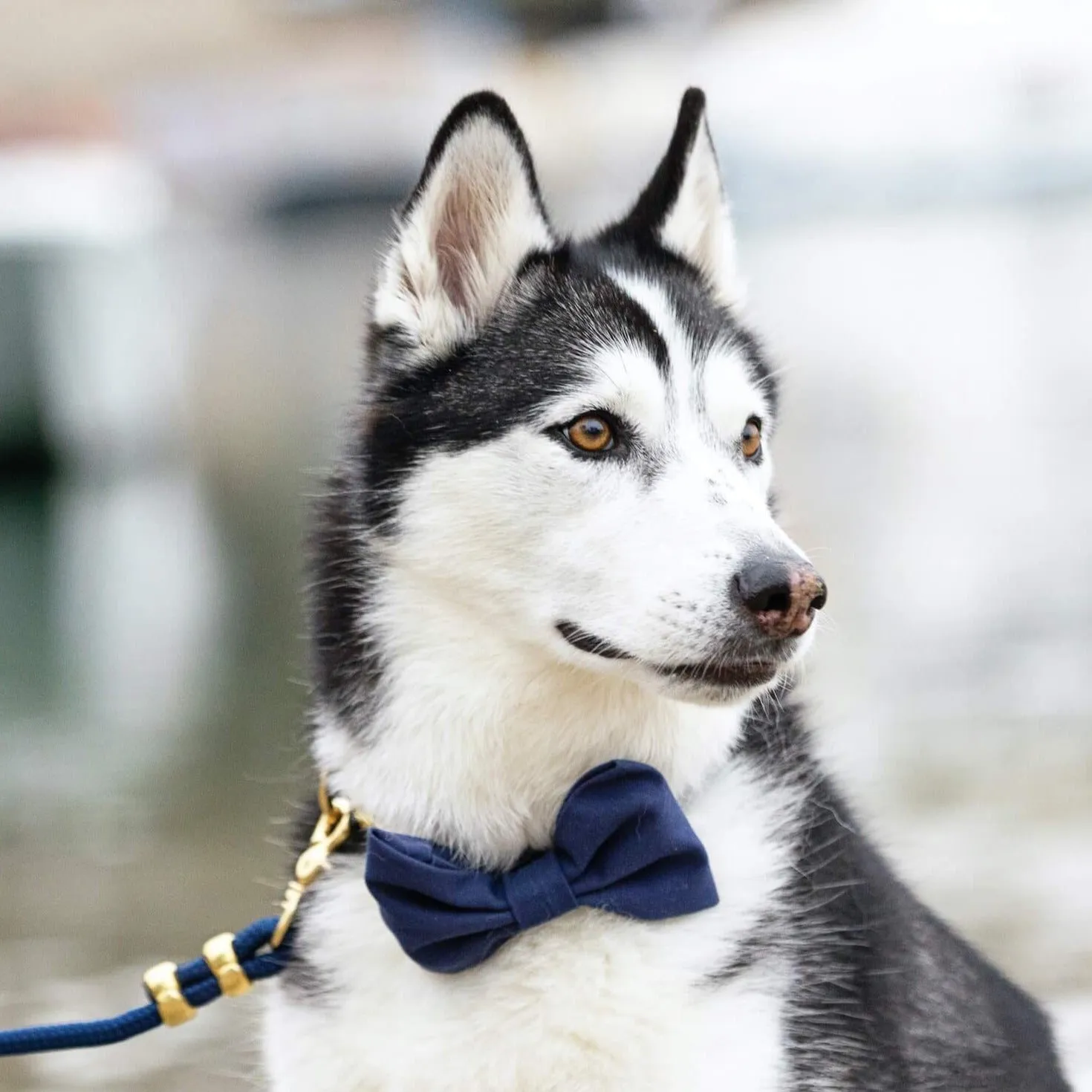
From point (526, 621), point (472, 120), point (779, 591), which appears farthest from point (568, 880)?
point (472, 120)

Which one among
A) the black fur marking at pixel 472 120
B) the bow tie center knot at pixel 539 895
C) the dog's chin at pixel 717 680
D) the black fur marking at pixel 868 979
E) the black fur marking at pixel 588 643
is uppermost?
the black fur marking at pixel 472 120

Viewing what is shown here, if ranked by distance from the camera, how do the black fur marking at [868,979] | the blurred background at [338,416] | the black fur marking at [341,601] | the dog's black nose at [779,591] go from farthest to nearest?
the blurred background at [338,416] → the black fur marking at [341,601] → the black fur marking at [868,979] → the dog's black nose at [779,591]

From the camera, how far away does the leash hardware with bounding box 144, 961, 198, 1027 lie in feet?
9.29

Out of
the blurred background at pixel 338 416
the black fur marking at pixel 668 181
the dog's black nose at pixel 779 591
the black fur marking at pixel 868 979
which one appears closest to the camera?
the dog's black nose at pixel 779 591

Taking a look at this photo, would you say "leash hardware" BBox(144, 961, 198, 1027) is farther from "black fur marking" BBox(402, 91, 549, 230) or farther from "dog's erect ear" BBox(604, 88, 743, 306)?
"dog's erect ear" BBox(604, 88, 743, 306)

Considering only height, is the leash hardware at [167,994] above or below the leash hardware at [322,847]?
below

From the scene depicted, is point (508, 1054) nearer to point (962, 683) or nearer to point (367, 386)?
point (367, 386)

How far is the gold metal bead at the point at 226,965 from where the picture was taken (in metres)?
2.83

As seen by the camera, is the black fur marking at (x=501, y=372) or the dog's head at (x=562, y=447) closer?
the dog's head at (x=562, y=447)

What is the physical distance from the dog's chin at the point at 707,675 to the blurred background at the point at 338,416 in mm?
899

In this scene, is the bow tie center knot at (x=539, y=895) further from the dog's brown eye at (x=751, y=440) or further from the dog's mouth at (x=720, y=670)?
the dog's brown eye at (x=751, y=440)

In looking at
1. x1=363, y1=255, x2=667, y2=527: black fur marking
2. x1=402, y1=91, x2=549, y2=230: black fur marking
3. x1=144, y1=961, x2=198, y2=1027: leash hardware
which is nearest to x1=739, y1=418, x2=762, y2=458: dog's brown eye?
x1=363, y1=255, x2=667, y2=527: black fur marking

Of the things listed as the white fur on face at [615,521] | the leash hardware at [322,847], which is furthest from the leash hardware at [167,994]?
the white fur on face at [615,521]

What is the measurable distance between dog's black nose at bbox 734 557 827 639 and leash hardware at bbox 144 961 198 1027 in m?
1.15
